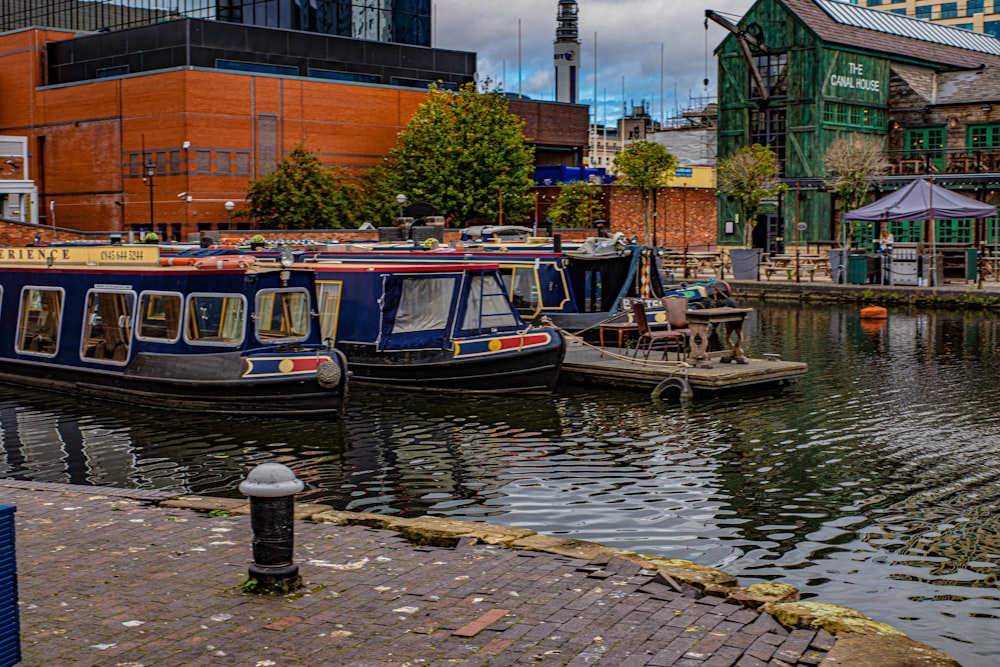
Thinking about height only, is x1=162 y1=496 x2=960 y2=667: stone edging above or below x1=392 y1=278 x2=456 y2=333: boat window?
below

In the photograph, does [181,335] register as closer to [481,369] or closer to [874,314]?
Result: [481,369]

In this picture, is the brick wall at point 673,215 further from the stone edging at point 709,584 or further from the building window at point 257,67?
the stone edging at point 709,584

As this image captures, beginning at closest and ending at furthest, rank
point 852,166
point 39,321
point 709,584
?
point 709,584 → point 39,321 → point 852,166

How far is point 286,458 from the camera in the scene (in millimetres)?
15922

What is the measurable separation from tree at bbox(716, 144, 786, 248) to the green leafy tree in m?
6.67

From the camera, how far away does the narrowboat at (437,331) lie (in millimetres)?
21094

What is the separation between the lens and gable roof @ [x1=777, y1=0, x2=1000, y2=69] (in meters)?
57.8

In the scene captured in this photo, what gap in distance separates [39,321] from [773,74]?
44.1 m

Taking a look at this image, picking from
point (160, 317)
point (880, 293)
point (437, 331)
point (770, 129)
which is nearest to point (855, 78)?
point (770, 129)

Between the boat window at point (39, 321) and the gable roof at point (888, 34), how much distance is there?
142 feet

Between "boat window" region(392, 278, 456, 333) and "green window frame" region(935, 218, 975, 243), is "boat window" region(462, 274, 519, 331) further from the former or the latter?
"green window frame" region(935, 218, 975, 243)

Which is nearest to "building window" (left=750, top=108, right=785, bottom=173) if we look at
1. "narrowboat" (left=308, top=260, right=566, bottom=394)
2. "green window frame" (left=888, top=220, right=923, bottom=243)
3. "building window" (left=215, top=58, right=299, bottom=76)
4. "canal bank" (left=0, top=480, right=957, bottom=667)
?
"green window frame" (left=888, top=220, right=923, bottom=243)

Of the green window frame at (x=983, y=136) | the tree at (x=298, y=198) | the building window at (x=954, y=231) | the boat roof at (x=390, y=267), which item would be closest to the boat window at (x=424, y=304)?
the boat roof at (x=390, y=267)

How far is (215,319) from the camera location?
64.0ft
